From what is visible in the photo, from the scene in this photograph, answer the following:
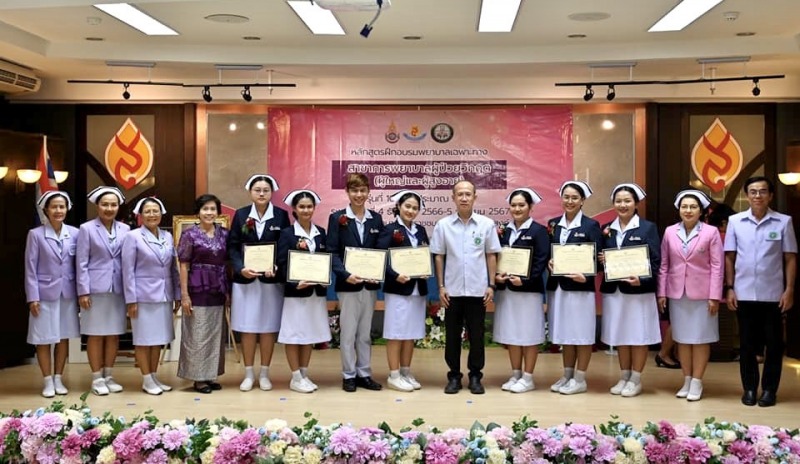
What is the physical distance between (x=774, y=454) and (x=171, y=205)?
7040 millimetres

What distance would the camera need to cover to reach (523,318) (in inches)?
248

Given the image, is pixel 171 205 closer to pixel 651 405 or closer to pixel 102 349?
pixel 102 349

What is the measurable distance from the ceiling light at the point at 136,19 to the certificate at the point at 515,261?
3.37 meters

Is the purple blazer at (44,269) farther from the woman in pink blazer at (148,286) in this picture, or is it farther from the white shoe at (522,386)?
the white shoe at (522,386)

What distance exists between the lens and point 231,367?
299 inches

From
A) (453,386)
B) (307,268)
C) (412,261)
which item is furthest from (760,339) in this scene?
(307,268)

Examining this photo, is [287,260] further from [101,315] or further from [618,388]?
[618,388]

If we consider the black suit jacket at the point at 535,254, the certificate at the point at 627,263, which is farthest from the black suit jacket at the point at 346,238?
the certificate at the point at 627,263

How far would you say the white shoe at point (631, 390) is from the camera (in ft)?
20.6

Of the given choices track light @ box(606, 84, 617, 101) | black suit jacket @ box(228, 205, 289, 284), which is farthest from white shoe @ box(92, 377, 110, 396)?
track light @ box(606, 84, 617, 101)

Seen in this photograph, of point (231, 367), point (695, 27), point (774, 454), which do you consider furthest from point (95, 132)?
point (774, 454)

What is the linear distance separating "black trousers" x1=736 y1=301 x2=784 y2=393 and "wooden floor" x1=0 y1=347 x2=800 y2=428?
213 millimetres

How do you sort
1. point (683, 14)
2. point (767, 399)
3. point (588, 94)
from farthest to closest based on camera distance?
point (588, 94) → point (683, 14) → point (767, 399)

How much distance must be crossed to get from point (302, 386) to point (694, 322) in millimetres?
2919
